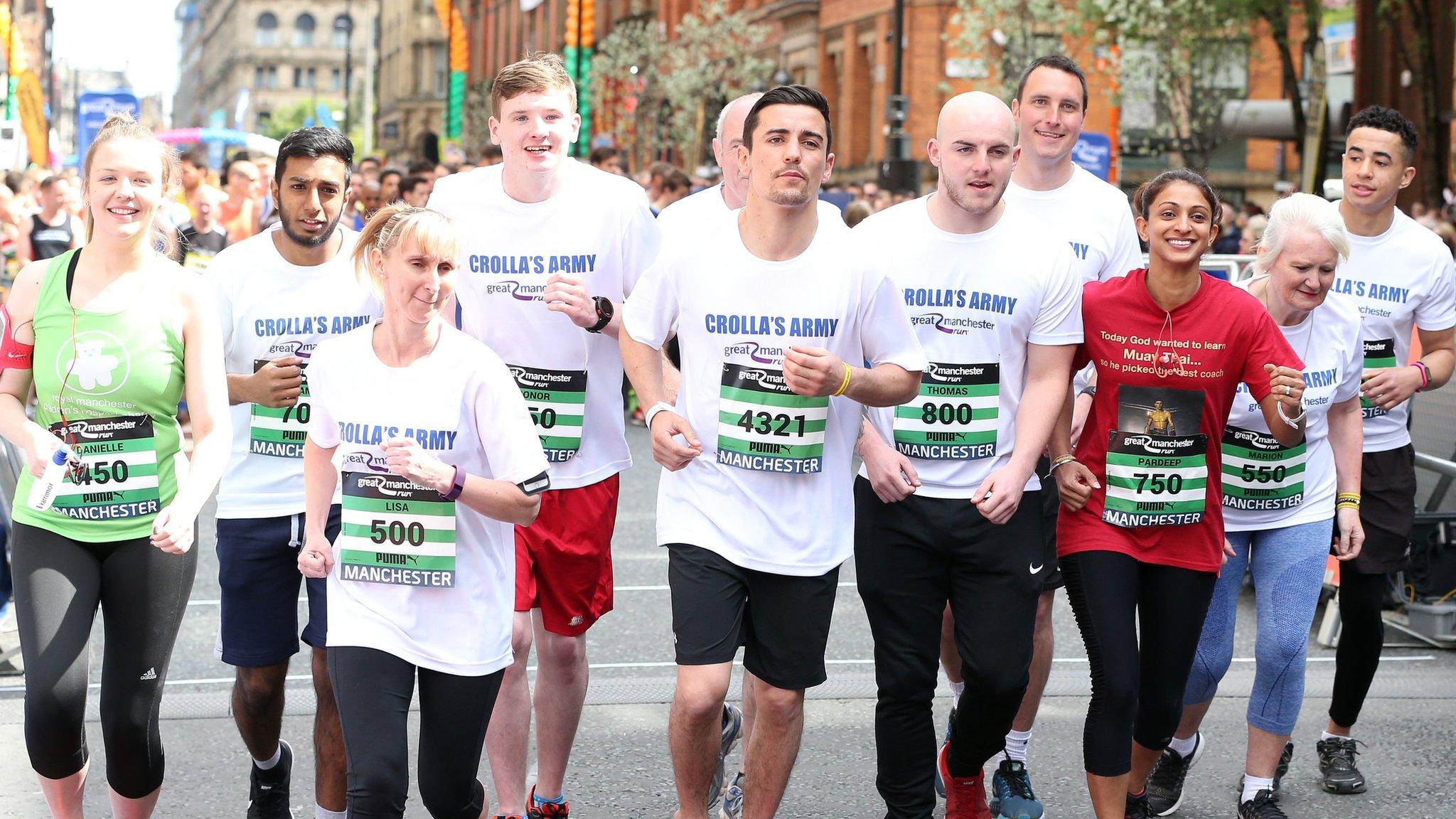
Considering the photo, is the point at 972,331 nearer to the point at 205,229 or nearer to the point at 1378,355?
the point at 1378,355

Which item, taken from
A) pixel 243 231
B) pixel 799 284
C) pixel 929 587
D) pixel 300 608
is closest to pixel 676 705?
pixel 929 587

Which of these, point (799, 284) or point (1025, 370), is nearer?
point (799, 284)

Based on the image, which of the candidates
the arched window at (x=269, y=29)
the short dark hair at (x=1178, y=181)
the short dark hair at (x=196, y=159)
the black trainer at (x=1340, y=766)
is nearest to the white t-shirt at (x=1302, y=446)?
the short dark hair at (x=1178, y=181)

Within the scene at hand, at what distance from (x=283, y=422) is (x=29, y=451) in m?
0.85

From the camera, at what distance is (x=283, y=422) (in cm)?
507

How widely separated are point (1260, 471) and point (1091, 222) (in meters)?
0.93

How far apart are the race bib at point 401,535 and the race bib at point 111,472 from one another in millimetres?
593

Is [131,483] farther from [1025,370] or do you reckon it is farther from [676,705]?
[1025,370]

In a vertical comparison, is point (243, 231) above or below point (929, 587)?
above

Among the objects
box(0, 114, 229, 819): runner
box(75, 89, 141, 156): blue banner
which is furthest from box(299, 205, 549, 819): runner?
box(75, 89, 141, 156): blue banner

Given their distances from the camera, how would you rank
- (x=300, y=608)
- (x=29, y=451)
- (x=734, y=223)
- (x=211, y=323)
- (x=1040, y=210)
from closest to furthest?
(x=29, y=451) < (x=211, y=323) < (x=734, y=223) < (x=1040, y=210) < (x=300, y=608)

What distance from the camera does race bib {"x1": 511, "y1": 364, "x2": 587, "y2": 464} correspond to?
17.6 ft

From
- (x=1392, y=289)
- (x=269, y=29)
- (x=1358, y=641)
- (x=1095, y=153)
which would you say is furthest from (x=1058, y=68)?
(x=269, y=29)

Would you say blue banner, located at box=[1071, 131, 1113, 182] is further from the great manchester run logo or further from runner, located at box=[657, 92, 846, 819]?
the great manchester run logo
